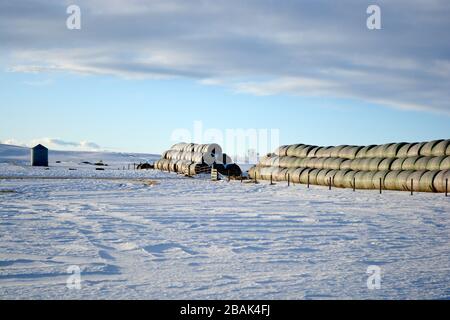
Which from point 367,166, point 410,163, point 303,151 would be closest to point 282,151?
point 303,151

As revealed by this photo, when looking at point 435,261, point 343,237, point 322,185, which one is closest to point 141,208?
point 343,237

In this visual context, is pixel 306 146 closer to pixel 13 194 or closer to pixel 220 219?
pixel 13 194

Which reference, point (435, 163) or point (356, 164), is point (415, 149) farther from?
point (356, 164)

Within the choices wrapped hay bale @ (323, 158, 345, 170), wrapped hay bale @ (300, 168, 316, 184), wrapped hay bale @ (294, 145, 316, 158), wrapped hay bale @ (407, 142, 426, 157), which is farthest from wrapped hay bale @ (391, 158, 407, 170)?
wrapped hay bale @ (294, 145, 316, 158)

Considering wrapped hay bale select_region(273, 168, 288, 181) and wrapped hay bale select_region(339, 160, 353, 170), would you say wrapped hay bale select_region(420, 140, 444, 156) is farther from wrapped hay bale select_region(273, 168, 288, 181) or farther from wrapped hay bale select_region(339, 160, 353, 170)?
wrapped hay bale select_region(273, 168, 288, 181)

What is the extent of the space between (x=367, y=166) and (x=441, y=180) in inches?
247

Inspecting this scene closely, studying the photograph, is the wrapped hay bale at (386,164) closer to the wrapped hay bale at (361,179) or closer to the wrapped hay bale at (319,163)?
the wrapped hay bale at (361,179)

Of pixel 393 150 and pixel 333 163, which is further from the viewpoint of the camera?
pixel 333 163

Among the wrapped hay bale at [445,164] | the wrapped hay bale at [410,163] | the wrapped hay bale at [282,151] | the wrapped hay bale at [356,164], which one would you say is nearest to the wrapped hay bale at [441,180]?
the wrapped hay bale at [445,164]

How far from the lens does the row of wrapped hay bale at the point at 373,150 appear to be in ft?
84.7

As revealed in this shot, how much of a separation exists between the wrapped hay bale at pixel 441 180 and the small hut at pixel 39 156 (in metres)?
46.1

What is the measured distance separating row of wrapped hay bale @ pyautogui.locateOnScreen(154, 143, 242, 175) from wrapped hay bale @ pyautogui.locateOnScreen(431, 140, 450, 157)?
65.6ft

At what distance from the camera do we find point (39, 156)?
2330 inches

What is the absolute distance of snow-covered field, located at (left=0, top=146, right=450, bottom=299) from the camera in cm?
673
